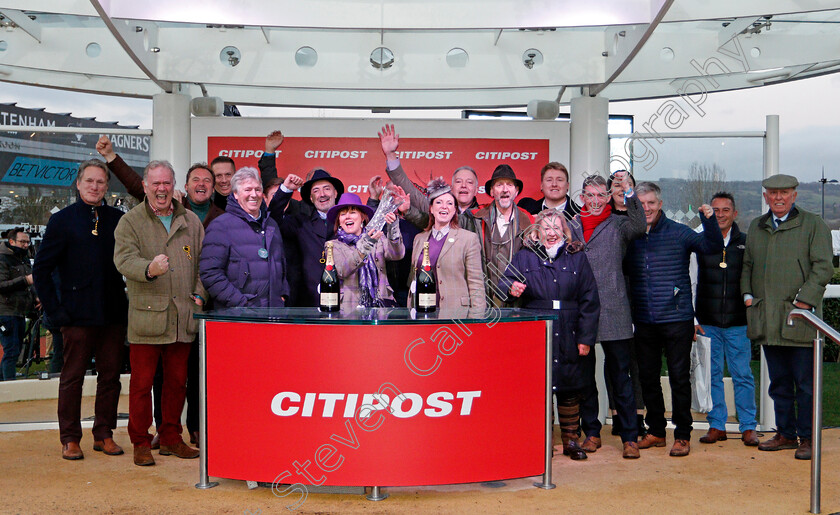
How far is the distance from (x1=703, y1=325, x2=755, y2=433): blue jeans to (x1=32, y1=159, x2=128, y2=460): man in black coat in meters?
4.19

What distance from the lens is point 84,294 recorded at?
5.11 meters

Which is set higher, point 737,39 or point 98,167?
point 737,39

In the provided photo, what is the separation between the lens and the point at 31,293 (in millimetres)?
7020

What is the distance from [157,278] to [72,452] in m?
1.32

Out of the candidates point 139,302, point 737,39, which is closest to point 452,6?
point 737,39

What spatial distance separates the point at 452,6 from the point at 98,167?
2.64 metres

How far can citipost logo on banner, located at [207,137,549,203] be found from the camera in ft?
21.5

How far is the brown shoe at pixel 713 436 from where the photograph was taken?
19.2 ft

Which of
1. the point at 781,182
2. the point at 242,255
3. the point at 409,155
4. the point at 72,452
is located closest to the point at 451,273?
the point at 242,255

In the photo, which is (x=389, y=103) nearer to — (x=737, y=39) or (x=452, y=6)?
(x=452, y=6)

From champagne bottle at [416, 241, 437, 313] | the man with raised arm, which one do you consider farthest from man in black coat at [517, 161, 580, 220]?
champagne bottle at [416, 241, 437, 313]

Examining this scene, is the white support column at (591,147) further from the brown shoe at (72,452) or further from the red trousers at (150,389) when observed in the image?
the brown shoe at (72,452)

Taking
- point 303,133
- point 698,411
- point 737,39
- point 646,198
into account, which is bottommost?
point 698,411

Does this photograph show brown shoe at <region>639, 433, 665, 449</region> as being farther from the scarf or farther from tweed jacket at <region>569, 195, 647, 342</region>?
the scarf
